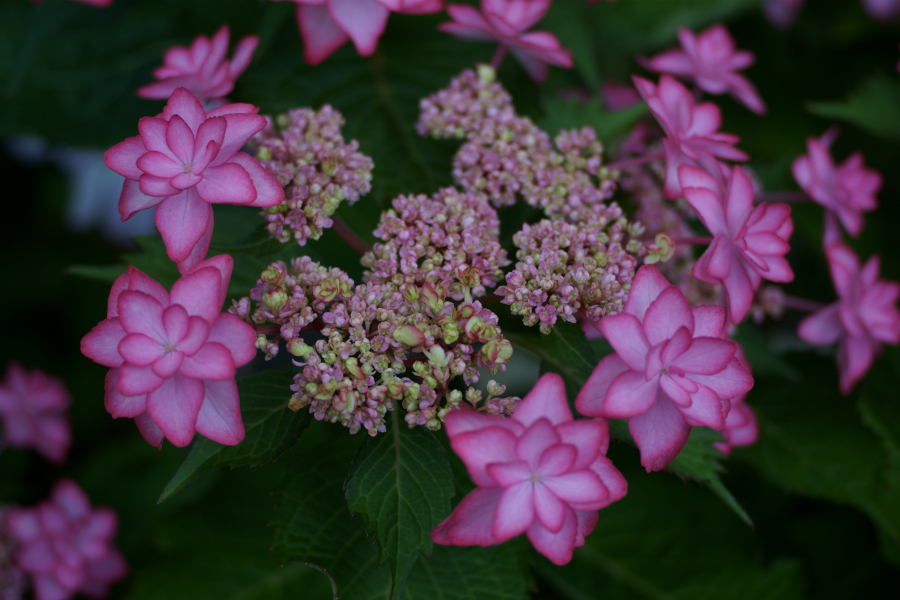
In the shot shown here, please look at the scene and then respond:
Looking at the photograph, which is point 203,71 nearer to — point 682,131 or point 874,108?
point 682,131

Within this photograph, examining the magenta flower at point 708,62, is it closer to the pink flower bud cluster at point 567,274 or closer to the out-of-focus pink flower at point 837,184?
the out-of-focus pink flower at point 837,184

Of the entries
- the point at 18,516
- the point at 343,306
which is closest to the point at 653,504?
the point at 343,306

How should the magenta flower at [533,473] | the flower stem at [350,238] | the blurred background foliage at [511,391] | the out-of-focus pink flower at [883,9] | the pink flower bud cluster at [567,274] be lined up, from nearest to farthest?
1. the magenta flower at [533,473]
2. the pink flower bud cluster at [567,274]
3. the flower stem at [350,238]
4. the blurred background foliage at [511,391]
5. the out-of-focus pink flower at [883,9]

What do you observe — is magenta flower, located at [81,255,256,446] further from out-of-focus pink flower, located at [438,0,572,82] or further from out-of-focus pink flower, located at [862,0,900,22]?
out-of-focus pink flower, located at [862,0,900,22]

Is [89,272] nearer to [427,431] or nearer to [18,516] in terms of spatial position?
[427,431]

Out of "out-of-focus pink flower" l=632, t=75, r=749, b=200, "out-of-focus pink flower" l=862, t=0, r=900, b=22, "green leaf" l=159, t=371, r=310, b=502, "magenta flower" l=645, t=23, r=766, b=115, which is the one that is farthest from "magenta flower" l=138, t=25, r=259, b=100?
"out-of-focus pink flower" l=862, t=0, r=900, b=22

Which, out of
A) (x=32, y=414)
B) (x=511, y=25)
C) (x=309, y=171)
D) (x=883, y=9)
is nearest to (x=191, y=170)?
(x=309, y=171)

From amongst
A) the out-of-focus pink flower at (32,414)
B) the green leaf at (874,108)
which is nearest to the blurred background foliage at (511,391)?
→ the green leaf at (874,108)
